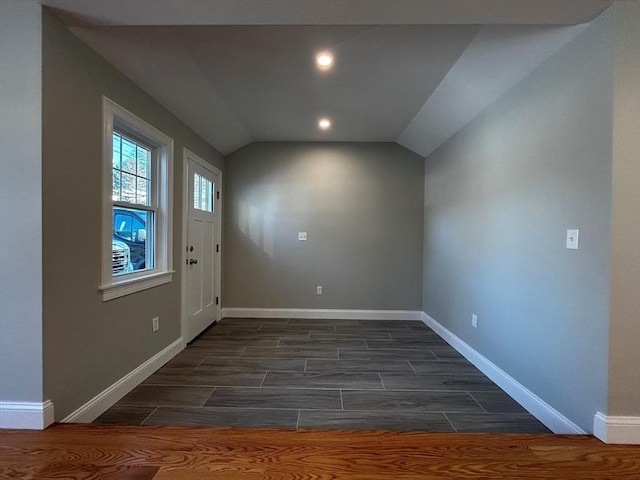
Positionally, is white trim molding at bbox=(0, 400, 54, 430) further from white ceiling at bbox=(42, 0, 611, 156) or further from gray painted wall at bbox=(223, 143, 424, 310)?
gray painted wall at bbox=(223, 143, 424, 310)

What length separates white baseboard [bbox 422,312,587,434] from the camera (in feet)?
6.02

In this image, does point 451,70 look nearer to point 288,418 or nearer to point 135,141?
point 135,141

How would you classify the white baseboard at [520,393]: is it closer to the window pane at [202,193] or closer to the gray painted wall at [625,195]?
the gray painted wall at [625,195]

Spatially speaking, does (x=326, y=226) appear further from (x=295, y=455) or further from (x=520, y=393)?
(x=295, y=455)

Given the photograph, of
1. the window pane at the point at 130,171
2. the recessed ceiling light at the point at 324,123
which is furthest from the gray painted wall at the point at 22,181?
the recessed ceiling light at the point at 324,123

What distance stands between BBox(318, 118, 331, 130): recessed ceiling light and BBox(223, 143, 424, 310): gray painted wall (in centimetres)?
67

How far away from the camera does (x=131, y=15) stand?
165cm

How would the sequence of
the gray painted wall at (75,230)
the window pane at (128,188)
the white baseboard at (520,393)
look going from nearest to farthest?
the gray painted wall at (75,230) → the white baseboard at (520,393) → the window pane at (128,188)

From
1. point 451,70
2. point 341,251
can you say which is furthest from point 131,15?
point 341,251

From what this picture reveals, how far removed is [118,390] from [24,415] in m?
0.61

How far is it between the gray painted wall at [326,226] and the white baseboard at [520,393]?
1406mm

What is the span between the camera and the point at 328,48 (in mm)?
2191

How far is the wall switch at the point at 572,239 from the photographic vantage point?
1753 millimetres

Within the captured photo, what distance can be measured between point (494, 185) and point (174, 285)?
2969 mm
